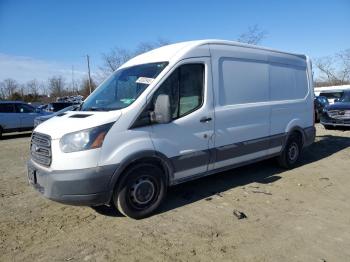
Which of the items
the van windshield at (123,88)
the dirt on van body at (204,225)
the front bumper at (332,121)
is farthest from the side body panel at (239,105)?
the front bumper at (332,121)

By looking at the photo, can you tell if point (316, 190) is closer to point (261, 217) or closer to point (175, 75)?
point (261, 217)

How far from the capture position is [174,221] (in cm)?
469

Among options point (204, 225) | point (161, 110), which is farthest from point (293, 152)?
point (161, 110)

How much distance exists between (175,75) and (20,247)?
9.97 ft

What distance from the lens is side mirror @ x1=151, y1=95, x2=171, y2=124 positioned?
4.64 metres

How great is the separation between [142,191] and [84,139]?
44.0 inches

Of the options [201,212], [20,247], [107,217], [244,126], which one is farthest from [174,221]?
[244,126]

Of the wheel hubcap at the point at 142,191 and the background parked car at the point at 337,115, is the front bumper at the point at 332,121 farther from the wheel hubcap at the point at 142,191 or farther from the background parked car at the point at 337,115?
the wheel hubcap at the point at 142,191

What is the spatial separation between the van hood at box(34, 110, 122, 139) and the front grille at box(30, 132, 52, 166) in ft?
0.30

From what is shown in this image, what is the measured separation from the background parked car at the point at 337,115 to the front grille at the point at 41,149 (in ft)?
42.0

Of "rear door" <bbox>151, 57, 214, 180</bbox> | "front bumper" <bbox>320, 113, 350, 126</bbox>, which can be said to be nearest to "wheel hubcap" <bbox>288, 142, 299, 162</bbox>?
"rear door" <bbox>151, 57, 214, 180</bbox>

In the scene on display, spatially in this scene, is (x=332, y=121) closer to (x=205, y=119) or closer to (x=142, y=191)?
(x=205, y=119)

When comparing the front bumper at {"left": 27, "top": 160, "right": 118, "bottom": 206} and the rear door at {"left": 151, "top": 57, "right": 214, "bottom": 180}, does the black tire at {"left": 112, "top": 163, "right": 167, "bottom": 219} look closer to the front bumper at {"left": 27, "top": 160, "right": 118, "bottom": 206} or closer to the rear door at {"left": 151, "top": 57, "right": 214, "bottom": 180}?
the front bumper at {"left": 27, "top": 160, "right": 118, "bottom": 206}

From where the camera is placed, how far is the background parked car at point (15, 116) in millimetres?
16734
